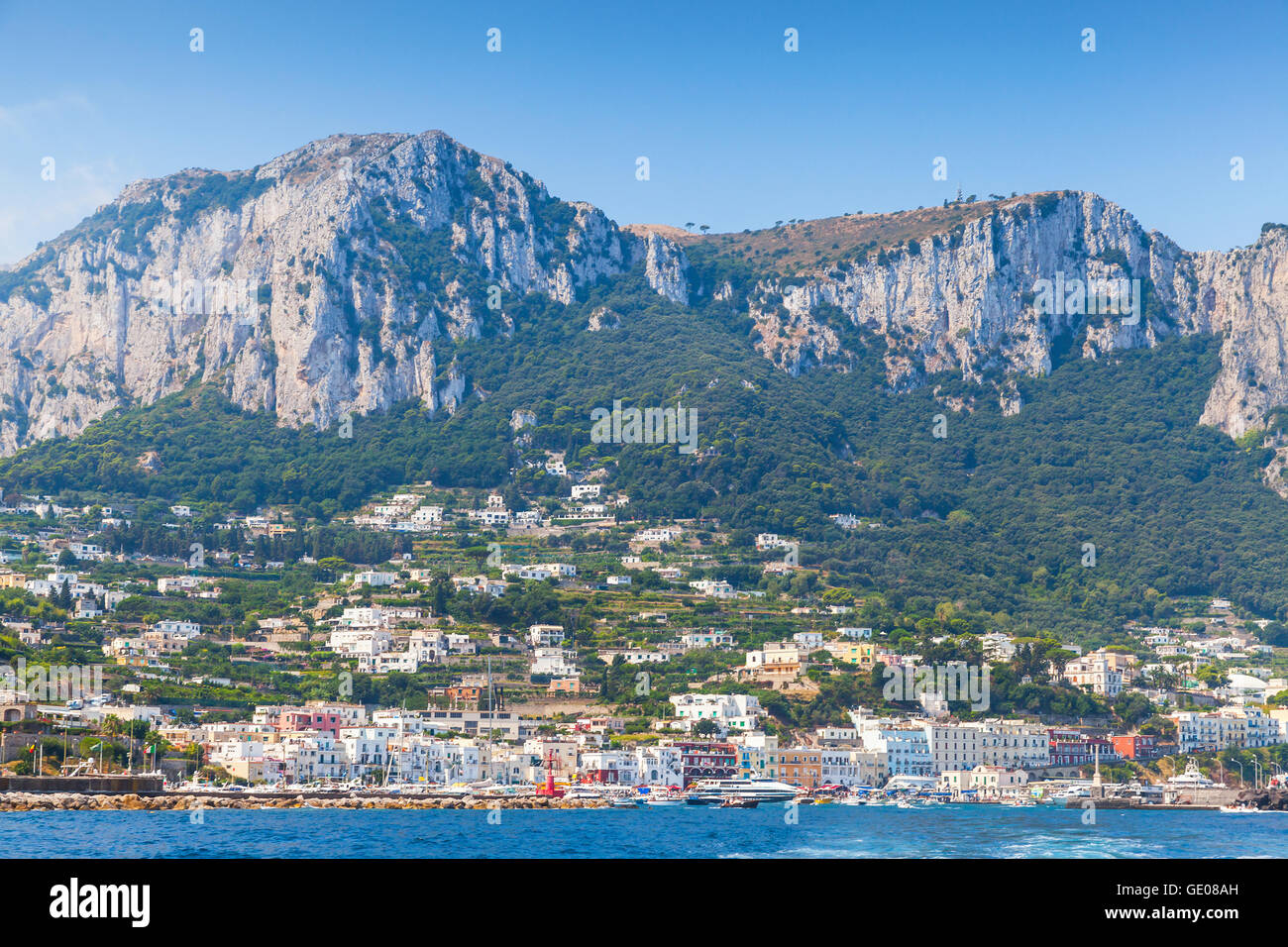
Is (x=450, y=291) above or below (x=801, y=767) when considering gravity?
above

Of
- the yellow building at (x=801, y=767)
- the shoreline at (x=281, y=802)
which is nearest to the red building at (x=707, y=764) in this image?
the yellow building at (x=801, y=767)

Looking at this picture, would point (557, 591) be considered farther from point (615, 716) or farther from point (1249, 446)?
point (1249, 446)

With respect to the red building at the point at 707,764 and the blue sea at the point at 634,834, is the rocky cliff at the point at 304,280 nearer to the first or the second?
the red building at the point at 707,764

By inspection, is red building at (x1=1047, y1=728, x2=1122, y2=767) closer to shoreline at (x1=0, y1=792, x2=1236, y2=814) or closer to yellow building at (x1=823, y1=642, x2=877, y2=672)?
shoreline at (x1=0, y1=792, x2=1236, y2=814)

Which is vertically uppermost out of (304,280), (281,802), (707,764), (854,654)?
(304,280)

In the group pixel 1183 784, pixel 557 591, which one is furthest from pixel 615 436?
pixel 1183 784

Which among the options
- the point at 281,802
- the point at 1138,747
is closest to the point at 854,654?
the point at 1138,747

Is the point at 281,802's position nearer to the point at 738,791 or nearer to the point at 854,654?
the point at 738,791

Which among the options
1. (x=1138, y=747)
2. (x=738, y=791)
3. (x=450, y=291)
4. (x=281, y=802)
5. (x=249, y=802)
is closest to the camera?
(x=249, y=802)
